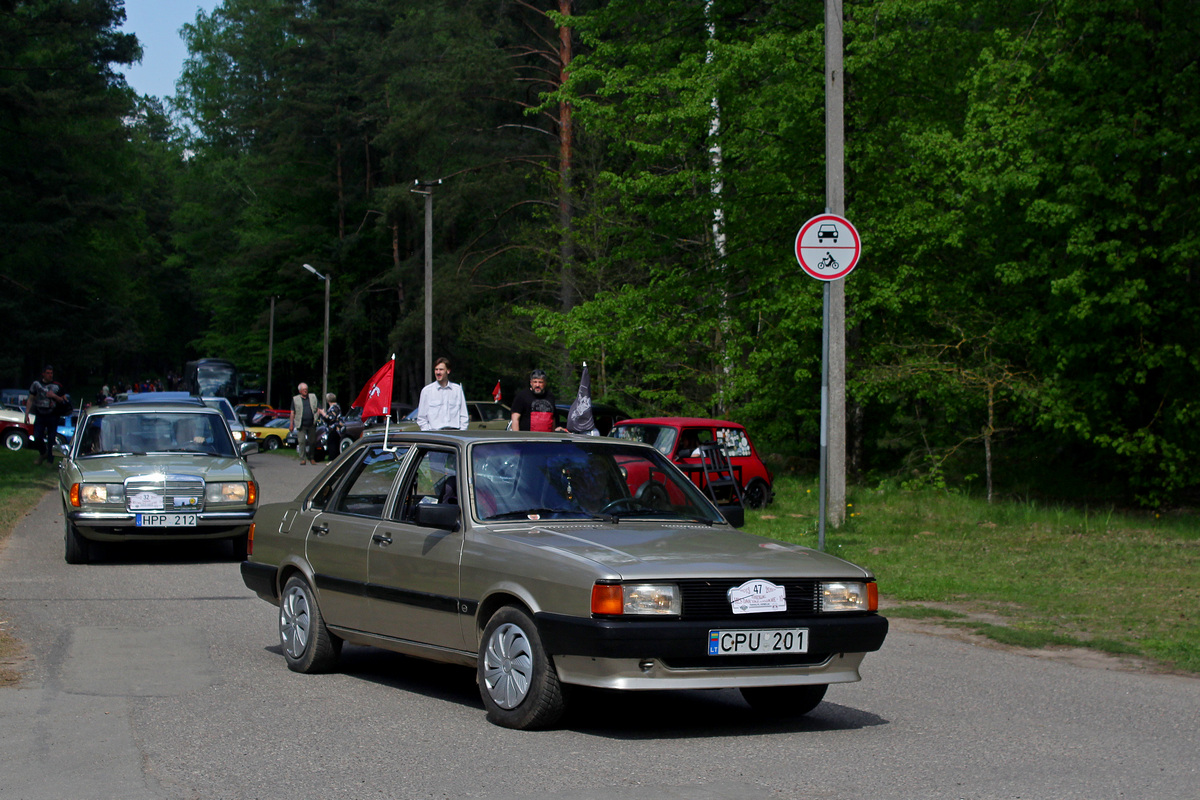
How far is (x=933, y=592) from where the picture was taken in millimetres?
12133

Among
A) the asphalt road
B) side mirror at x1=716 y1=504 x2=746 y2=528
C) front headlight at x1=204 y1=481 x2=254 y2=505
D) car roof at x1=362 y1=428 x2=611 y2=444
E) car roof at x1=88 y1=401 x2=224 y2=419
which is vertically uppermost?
car roof at x1=88 y1=401 x2=224 y2=419

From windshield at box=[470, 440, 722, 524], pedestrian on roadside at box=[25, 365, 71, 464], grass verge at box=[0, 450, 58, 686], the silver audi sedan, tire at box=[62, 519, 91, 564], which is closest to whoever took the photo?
the silver audi sedan

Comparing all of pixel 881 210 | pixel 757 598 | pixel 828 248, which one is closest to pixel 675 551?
pixel 757 598

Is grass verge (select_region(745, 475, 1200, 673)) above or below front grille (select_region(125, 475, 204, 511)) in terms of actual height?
below

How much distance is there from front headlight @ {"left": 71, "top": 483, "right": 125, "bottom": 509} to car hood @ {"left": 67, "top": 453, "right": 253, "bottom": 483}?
0.26 feet

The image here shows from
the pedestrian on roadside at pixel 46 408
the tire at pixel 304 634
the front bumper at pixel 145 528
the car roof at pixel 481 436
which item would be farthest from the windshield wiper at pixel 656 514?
the pedestrian on roadside at pixel 46 408

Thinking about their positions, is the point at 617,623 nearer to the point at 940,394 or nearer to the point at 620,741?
the point at 620,741

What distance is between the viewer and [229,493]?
45.5 ft

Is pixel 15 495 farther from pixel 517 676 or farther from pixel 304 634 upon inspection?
pixel 517 676

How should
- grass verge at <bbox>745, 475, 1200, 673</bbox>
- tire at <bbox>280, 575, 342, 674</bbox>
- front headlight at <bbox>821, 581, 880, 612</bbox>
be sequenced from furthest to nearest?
grass verge at <bbox>745, 475, 1200, 673</bbox>, tire at <bbox>280, 575, 342, 674</bbox>, front headlight at <bbox>821, 581, 880, 612</bbox>

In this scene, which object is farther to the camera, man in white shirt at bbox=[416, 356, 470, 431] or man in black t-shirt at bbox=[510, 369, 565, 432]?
man in white shirt at bbox=[416, 356, 470, 431]

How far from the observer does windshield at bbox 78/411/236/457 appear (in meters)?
14.7

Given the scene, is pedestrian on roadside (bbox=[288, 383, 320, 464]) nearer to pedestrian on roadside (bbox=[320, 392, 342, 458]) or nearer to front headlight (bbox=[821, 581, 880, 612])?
pedestrian on roadside (bbox=[320, 392, 342, 458])

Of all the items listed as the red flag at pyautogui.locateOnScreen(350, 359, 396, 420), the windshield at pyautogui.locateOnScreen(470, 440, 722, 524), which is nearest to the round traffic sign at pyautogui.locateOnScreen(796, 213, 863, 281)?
the red flag at pyautogui.locateOnScreen(350, 359, 396, 420)
